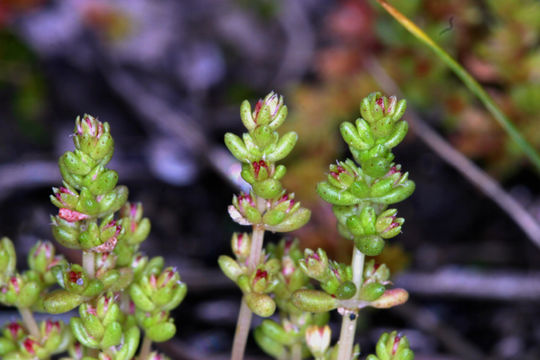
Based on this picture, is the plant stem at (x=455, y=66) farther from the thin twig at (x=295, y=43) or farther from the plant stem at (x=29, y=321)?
the thin twig at (x=295, y=43)

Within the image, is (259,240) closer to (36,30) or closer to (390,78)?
(390,78)

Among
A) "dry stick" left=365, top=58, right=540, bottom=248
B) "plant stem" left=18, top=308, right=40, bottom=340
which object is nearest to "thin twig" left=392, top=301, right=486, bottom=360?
"dry stick" left=365, top=58, right=540, bottom=248

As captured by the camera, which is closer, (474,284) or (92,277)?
(92,277)

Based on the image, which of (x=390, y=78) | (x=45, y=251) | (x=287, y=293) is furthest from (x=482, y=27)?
(x=45, y=251)

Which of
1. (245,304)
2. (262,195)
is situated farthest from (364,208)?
(245,304)

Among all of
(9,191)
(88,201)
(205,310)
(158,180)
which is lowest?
(88,201)

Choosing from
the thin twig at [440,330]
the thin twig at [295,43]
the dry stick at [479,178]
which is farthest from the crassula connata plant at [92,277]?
the thin twig at [295,43]

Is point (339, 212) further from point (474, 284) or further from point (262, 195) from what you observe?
point (474, 284)

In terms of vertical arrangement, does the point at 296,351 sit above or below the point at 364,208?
below
